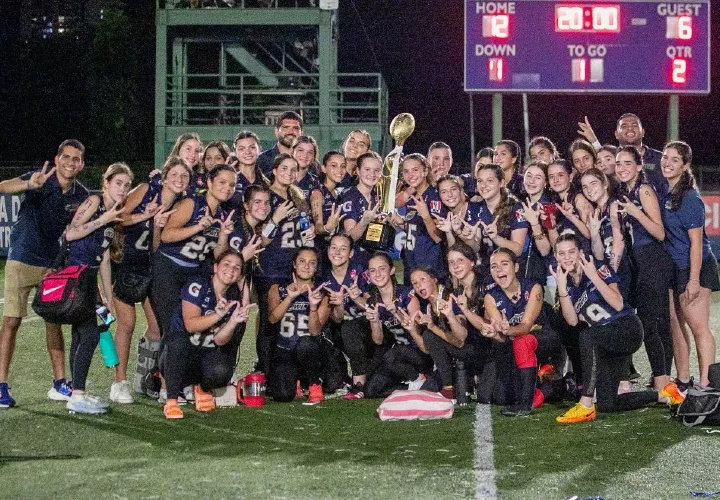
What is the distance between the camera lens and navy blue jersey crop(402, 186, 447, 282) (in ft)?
23.8

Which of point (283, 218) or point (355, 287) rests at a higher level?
point (283, 218)

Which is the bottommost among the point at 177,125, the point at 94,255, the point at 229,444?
the point at 229,444

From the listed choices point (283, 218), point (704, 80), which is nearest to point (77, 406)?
point (283, 218)

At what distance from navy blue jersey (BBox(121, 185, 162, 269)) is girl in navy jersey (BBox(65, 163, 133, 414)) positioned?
15 cm

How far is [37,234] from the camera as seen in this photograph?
6.55 meters

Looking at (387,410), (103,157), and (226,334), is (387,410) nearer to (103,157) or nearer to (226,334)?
(226,334)

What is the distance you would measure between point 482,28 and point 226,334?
30.7ft

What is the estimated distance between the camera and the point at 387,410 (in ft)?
20.2

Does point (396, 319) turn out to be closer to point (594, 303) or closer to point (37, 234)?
point (594, 303)

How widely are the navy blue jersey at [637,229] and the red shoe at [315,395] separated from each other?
7.33 ft

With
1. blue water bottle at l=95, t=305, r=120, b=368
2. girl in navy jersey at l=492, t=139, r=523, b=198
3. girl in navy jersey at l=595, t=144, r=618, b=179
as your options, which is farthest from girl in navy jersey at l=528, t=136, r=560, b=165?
blue water bottle at l=95, t=305, r=120, b=368

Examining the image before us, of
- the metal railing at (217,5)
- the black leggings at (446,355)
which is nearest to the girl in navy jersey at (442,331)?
the black leggings at (446,355)

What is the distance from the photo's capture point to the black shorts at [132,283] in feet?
22.0

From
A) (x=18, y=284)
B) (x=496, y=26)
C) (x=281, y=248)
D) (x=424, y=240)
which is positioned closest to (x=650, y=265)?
(x=424, y=240)
